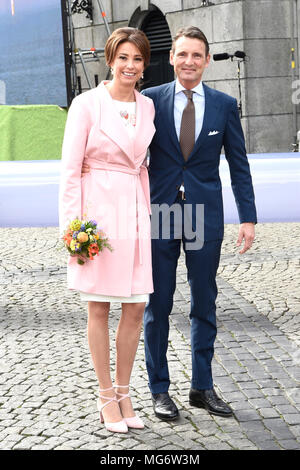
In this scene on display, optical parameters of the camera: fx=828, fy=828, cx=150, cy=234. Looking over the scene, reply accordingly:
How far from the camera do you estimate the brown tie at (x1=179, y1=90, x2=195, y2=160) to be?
3676mm

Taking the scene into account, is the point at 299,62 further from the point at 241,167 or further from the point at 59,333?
the point at 241,167

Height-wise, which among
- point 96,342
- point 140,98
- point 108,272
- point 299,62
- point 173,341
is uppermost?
point 299,62

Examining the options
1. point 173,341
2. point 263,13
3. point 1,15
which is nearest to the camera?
point 173,341

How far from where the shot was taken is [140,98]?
362cm

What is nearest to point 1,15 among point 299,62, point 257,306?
point 257,306

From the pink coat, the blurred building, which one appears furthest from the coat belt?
the blurred building

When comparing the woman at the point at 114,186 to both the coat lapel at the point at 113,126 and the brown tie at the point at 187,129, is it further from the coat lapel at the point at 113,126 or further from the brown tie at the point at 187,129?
the brown tie at the point at 187,129

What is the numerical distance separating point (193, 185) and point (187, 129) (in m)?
0.25

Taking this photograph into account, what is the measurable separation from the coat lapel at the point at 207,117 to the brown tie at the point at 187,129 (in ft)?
0.10

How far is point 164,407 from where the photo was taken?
12.5ft

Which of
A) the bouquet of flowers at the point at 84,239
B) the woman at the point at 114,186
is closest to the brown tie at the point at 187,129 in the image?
the woman at the point at 114,186

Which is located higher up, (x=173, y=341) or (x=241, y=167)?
(x=241, y=167)

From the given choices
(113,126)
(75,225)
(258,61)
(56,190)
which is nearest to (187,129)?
(113,126)

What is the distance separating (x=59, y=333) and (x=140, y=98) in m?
2.27
